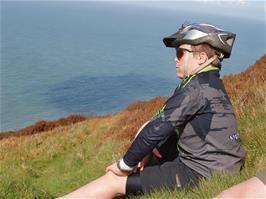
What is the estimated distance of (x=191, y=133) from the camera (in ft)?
15.7

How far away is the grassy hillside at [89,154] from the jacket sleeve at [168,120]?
517 millimetres

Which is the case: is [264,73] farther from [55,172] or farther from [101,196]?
[101,196]

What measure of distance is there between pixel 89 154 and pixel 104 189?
297 inches

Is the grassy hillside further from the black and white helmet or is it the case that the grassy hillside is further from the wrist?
the black and white helmet

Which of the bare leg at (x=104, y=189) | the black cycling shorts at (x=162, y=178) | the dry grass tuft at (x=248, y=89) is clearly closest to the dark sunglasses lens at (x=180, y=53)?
the black cycling shorts at (x=162, y=178)

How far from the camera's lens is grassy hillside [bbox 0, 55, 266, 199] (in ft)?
17.8

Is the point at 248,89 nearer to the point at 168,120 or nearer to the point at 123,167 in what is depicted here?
the point at 168,120

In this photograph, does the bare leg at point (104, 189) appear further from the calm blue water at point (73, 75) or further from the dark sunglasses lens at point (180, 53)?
the calm blue water at point (73, 75)

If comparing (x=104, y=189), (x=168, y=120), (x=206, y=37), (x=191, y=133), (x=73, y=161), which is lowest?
(x=73, y=161)

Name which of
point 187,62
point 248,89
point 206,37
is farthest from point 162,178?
point 248,89

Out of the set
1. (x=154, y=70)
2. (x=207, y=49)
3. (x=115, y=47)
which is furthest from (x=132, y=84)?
(x=207, y=49)

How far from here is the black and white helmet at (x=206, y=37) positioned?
4.93 metres

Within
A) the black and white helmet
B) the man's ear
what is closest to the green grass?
the man's ear

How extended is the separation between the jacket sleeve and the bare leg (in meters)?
0.29
